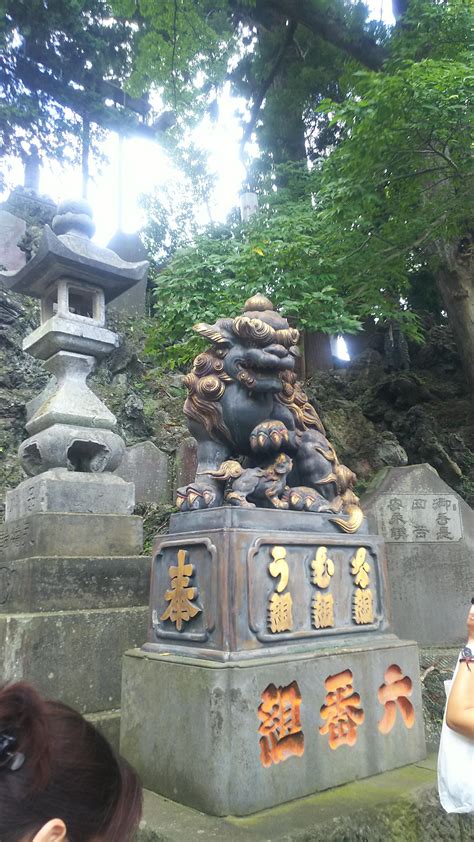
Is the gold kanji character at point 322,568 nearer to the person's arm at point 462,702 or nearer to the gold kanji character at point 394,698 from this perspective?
the gold kanji character at point 394,698

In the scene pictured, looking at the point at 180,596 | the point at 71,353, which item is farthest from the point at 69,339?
the point at 180,596

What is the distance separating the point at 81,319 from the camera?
4434 millimetres

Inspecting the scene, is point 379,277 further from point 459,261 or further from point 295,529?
point 295,529

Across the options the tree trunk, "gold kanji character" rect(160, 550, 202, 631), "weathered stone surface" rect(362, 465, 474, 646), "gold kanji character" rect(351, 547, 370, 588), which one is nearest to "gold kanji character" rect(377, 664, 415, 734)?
"gold kanji character" rect(351, 547, 370, 588)

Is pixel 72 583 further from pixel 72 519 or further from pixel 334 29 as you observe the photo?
pixel 334 29

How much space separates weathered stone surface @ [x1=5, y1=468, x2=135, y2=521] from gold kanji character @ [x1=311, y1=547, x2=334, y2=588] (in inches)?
64.6

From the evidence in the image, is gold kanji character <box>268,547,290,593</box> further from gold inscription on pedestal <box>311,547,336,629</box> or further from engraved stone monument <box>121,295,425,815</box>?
gold inscription on pedestal <box>311,547,336,629</box>

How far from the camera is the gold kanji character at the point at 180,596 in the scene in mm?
2783

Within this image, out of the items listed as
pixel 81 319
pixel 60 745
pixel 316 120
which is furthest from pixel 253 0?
pixel 60 745

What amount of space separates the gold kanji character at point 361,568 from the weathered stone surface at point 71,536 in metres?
1.57

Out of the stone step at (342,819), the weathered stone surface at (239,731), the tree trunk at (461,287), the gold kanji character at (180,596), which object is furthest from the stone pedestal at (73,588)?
the tree trunk at (461,287)

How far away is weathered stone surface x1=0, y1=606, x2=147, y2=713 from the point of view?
327 centimetres

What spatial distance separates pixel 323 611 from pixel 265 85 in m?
12.3

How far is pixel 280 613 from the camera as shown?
276cm
